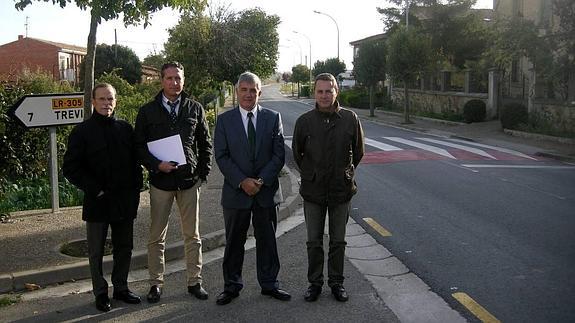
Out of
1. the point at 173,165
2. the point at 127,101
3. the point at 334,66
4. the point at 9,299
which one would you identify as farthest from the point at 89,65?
the point at 334,66

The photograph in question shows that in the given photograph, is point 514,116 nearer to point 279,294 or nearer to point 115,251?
point 279,294

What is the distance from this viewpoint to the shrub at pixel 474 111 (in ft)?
85.8

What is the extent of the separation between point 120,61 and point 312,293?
39861mm

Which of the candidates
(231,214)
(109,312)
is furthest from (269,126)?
(109,312)

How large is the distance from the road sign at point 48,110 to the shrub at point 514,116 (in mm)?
18143

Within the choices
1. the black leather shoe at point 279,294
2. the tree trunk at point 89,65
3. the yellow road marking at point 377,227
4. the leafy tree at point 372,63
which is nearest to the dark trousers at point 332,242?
the black leather shoe at point 279,294

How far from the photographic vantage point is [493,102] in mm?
26344

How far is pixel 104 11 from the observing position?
617 cm

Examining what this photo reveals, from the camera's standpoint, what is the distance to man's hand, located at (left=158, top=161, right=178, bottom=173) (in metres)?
4.90

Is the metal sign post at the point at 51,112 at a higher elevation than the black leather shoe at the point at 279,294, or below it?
higher

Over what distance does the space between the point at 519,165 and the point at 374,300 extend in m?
10.2

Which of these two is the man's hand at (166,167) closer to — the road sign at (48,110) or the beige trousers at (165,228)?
the beige trousers at (165,228)

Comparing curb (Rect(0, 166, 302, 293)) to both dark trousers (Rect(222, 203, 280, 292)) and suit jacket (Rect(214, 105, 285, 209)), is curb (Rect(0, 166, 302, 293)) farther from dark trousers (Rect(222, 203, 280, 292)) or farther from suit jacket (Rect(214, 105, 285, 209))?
suit jacket (Rect(214, 105, 285, 209))

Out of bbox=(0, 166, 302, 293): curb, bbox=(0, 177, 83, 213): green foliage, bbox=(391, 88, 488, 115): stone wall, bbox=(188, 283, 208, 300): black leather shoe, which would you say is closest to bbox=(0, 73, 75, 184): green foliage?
bbox=(0, 177, 83, 213): green foliage
